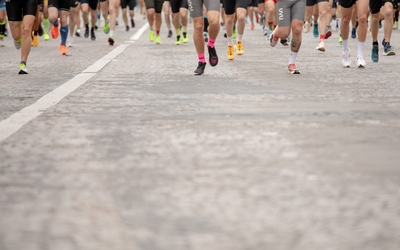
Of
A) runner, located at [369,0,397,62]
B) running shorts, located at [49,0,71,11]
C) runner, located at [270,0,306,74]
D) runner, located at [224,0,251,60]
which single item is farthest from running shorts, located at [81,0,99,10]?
runner, located at [270,0,306,74]

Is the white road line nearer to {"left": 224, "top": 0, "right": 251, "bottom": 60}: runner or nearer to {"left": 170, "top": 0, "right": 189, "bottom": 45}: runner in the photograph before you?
{"left": 224, "top": 0, "right": 251, "bottom": 60}: runner

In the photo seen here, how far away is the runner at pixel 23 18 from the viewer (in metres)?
9.09

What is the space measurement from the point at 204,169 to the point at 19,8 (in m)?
6.52

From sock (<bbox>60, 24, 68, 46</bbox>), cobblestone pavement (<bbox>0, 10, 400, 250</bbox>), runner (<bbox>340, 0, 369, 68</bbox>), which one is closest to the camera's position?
cobblestone pavement (<bbox>0, 10, 400, 250</bbox>)

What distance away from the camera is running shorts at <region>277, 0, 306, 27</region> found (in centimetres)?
887

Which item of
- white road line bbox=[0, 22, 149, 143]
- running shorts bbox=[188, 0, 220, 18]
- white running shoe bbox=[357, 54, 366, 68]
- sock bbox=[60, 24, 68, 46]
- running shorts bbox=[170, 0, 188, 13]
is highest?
running shorts bbox=[188, 0, 220, 18]

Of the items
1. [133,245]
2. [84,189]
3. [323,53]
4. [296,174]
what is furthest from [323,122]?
[323,53]

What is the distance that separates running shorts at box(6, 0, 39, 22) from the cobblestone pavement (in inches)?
93.5

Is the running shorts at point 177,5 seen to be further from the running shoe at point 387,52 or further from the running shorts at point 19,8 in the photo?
the running shorts at point 19,8

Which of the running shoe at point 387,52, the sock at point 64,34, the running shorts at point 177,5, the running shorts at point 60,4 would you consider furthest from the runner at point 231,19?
the running shorts at point 177,5

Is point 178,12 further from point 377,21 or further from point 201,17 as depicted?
point 201,17

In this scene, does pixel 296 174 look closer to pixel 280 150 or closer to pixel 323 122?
pixel 280 150

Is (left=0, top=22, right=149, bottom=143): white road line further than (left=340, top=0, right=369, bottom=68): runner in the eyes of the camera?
No

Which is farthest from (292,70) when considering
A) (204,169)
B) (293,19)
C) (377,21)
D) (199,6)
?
(204,169)
